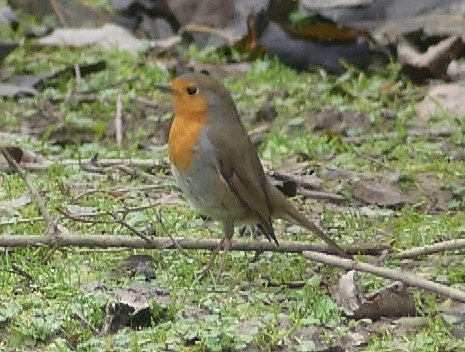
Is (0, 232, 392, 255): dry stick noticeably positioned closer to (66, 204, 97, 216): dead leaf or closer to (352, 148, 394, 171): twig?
(66, 204, 97, 216): dead leaf

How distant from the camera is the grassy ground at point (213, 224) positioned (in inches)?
131

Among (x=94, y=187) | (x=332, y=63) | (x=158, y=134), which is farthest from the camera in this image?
(x=332, y=63)

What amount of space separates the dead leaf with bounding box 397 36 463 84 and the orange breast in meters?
2.88

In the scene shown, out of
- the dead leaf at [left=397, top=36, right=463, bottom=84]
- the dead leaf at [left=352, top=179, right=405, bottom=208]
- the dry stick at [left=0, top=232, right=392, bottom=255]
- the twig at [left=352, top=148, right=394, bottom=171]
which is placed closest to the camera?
the dry stick at [left=0, top=232, right=392, bottom=255]

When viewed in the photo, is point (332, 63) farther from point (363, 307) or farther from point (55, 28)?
point (363, 307)

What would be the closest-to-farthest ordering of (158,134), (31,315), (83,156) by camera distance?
1. (31,315)
2. (83,156)
3. (158,134)

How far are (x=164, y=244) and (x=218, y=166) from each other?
13.6 inches

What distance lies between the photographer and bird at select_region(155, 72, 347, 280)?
397cm

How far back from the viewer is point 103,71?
22.9 ft

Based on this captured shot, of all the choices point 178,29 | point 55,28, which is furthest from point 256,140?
point 55,28

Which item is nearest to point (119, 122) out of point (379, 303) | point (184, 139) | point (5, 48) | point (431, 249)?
point (5, 48)

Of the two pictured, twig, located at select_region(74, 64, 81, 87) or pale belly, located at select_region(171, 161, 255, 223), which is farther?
twig, located at select_region(74, 64, 81, 87)

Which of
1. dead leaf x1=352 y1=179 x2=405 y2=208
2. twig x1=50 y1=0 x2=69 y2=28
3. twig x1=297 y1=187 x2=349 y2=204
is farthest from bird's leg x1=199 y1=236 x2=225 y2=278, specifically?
twig x1=50 y1=0 x2=69 y2=28

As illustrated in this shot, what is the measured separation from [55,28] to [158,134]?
224cm
